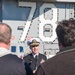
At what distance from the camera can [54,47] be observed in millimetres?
6707

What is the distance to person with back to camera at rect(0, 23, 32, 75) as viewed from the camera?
6.98 feet

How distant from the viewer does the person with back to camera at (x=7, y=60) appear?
2127mm

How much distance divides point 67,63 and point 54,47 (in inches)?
189

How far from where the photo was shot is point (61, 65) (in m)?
1.92

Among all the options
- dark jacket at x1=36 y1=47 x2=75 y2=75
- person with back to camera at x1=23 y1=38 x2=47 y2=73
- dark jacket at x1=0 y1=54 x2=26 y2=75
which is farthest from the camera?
person with back to camera at x1=23 y1=38 x2=47 y2=73

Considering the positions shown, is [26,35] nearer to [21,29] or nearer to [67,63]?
[21,29]

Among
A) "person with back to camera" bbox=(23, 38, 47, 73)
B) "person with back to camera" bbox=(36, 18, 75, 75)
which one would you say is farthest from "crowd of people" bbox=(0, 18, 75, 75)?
"person with back to camera" bbox=(23, 38, 47, 73)

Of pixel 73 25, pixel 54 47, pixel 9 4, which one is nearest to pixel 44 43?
pixel 54 47

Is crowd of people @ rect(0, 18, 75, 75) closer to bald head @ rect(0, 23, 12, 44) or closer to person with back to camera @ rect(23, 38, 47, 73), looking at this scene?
bald head @ rect(0, 23, 12, 44)

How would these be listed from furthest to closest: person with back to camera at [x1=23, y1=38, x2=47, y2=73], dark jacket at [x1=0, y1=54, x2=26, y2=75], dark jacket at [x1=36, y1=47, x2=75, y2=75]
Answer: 1. person with back to camera at [x1=23, y1=38, x2=47, y2=73]
2. dark jacket at [x1=0, y1=54, x2=26, y2=75]
3. dark jacket at [x1=36, y1=47, x2=75, y2=75]

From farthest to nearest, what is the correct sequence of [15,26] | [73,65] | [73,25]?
[15,26]
[73,25]
[73,65]

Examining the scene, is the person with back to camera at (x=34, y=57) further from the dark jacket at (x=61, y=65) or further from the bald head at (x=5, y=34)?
the dark jacket at (x=61, y=65)

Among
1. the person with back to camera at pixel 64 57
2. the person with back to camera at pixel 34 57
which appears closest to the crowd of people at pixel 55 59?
the person with back to camera at pixel 64 57

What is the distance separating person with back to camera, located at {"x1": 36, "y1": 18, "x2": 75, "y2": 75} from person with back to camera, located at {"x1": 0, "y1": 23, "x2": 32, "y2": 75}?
265mm
